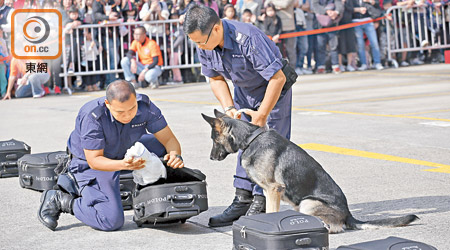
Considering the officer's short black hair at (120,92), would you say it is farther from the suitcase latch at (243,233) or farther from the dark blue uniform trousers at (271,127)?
the suitcase latch at (243,233)

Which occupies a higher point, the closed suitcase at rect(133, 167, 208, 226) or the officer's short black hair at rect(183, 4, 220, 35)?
→ the officer's short black hair at rect(183, 4, 220, 35)

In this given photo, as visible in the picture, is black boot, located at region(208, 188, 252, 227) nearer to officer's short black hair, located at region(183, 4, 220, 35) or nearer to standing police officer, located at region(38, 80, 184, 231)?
standing police officer, located at region(38, 80, 184, 231)

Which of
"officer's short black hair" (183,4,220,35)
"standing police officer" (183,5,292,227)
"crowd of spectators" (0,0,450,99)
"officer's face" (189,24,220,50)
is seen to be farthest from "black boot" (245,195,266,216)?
"crowd of spectators" (0,0,450,99)

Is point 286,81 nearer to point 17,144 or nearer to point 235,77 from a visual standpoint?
point 235,77

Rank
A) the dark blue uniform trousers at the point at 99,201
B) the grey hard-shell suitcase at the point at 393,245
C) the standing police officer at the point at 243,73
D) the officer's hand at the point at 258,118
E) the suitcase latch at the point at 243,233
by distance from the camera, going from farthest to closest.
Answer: the dark blue uniform trousers at the point at 99,201 < the officer's hand at the point at 258,118 < the standing police officer at the point at 243,73 < the suitcase latch at the point at 243,233 < the grey hard-shell suitcase at the point at 393,245

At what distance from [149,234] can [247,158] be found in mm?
984

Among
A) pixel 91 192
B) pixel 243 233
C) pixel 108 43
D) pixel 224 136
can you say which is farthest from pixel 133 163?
pixel 108 43

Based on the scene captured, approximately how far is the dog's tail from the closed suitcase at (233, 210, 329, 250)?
0.84 m

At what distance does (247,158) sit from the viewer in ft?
18.4

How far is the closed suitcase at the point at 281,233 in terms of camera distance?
471cm

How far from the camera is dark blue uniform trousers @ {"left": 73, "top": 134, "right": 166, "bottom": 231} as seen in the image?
6.08 metres

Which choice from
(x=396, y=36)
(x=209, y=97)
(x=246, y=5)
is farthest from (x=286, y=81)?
(x=396, y=36)

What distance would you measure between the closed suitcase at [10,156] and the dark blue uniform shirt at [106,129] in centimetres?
236

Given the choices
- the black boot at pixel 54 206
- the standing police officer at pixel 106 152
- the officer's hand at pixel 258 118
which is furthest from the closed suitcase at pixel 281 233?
the black boot at pixel 54 206
